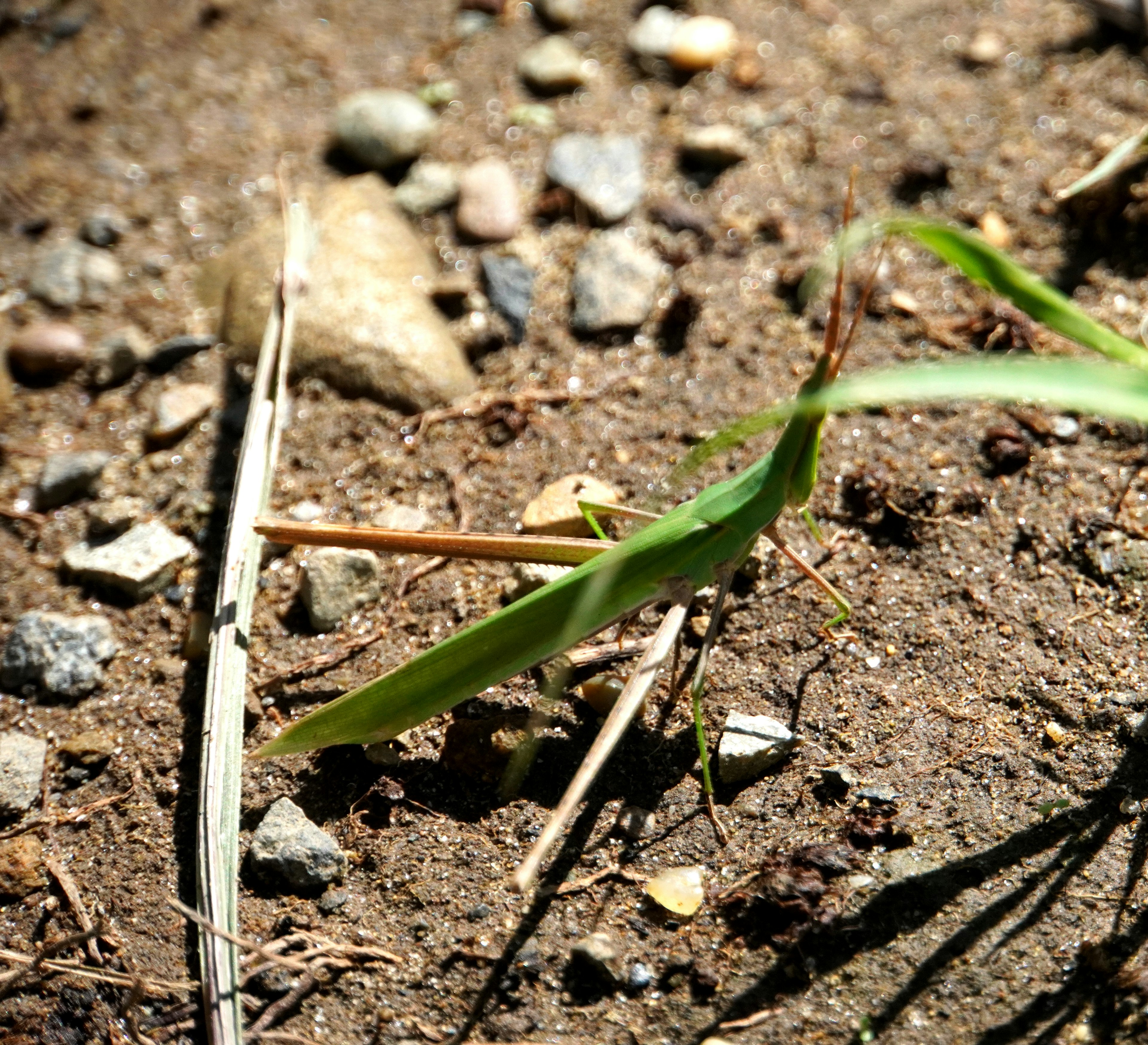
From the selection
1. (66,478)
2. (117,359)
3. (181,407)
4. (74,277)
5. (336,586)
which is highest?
(74,277)

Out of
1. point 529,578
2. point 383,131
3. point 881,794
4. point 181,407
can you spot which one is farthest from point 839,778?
point 383,131

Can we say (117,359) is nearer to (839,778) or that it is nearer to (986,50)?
(839,778)

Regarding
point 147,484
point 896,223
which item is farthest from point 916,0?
point 147,484

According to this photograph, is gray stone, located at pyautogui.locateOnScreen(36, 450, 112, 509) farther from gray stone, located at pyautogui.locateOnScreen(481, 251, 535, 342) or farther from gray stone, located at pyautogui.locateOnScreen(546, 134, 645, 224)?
gray stone, located at pyautogui.locateOnScreen(546, 134, 645, 224)

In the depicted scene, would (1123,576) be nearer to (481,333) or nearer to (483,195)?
(481,333)

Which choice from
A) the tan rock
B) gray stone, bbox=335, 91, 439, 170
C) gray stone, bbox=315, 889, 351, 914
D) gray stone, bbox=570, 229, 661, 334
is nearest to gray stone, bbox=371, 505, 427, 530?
the tan rock

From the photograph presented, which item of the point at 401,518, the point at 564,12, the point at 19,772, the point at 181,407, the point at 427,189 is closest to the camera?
the point at 19,772

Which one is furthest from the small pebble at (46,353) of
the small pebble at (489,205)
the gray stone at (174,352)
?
the small pebble at (489,205)
